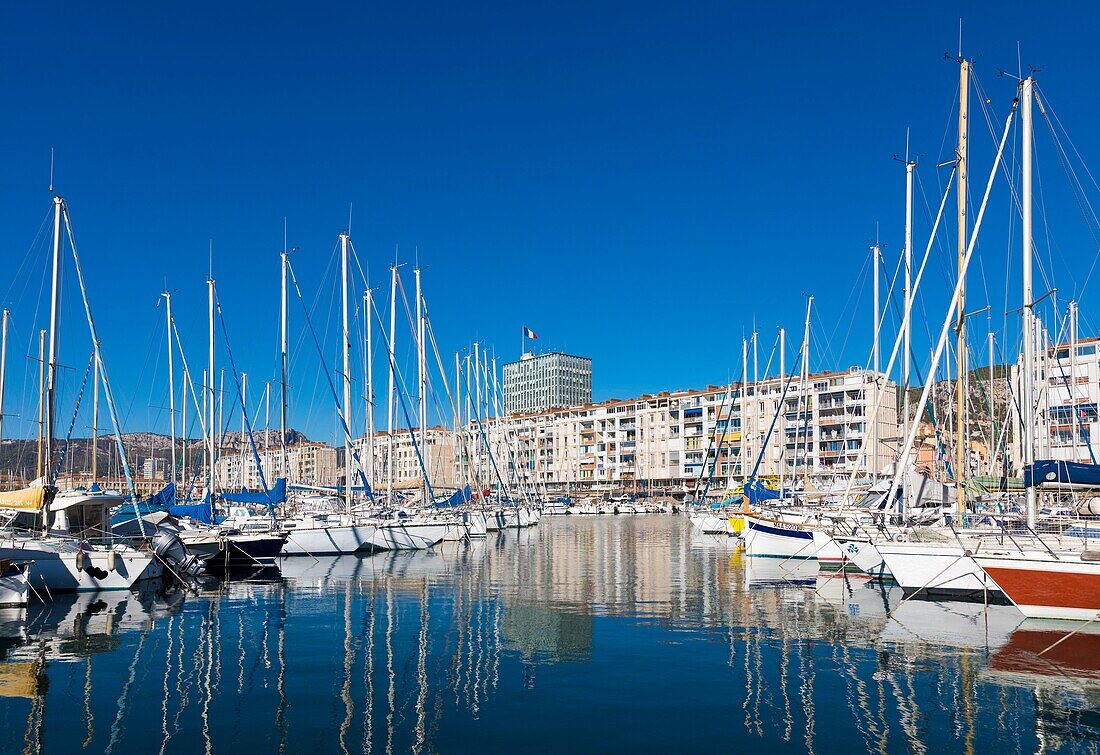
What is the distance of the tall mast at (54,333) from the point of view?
2909 centimetres

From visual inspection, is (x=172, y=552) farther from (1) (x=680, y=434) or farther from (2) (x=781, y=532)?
(1) (x=680, y=434)

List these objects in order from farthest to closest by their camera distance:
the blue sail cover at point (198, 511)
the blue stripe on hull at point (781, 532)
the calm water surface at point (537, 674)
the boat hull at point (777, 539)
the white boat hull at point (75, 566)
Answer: the blue sail cover at point (198, 511) < the blue stripe on hull at point (781, 532) < the boat hull at point (777, 539) < the white boat hull at point (75, 566) < the calm water surface at point (537, 674)

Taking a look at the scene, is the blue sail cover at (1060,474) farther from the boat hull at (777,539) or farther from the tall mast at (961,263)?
the boat hull at (777,539)

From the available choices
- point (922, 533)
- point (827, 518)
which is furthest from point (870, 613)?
point (827, 518)

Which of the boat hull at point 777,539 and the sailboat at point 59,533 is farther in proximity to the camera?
the boat hull at point 777,539

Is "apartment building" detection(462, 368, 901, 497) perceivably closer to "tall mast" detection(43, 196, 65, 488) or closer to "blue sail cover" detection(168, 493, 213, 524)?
"blue sail cover" detection(168, 493, 213, 524)

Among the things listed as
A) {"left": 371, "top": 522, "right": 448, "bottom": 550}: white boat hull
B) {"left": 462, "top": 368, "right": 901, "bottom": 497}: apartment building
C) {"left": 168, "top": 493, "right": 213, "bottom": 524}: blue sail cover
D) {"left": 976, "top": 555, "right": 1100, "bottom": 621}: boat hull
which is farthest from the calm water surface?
{"left": 462, "top": 368, "right": 901, "bottom": 497}: apartment building


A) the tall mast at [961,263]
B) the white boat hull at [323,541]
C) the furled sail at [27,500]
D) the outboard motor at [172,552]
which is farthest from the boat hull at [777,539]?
the furled sail at [27,500]

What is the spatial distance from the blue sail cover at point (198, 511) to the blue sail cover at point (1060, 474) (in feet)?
114

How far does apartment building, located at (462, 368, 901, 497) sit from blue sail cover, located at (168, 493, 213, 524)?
67601 millimetres

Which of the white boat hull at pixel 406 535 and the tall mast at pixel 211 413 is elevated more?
the tall mast at pixel 211 413

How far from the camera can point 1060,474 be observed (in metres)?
23.6

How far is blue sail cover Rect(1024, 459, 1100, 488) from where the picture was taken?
927 inches

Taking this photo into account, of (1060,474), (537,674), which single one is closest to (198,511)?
(537,674)
